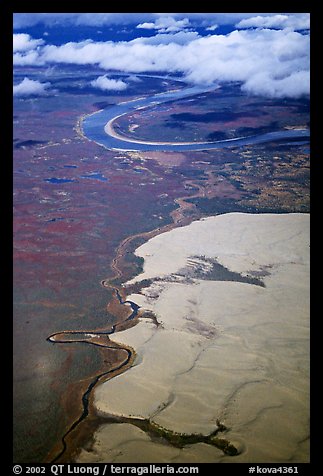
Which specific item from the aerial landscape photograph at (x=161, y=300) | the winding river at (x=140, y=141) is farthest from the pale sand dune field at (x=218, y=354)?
the winding river at (x=140, y=141)

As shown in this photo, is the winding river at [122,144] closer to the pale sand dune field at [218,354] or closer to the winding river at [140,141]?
the winding river at [140,141]

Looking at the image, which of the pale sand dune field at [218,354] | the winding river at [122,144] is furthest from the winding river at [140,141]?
the pale sand dune field at [218,354]

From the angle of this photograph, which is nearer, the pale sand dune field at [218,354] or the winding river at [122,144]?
the pale sand dune field at [218,354]

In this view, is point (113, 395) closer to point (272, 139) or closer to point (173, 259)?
point (173, 259)

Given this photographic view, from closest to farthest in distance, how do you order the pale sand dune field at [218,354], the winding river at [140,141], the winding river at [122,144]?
1. the pale sand dune field at [218,354]
2. the winding river at [122,144]
3. the winding river at [140,141]

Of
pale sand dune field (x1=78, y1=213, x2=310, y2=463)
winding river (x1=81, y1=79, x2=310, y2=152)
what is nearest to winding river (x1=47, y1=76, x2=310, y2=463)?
winding river (x1=81, y1=79, x2=310, y2=152)

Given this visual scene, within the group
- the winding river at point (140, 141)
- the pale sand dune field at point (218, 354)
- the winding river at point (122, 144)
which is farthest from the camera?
Result: the winding river at point (140, 141)

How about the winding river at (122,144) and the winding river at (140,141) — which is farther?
the winding river at (140,141)

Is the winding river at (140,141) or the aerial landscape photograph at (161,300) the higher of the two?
the winding river at (140,141)

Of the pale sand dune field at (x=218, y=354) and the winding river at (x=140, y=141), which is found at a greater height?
the winding river at (x=140, y=141)
